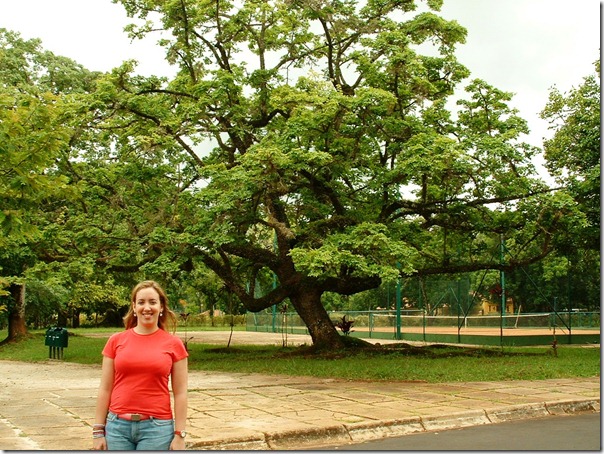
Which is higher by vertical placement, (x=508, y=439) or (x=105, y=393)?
(x=105, y=393)

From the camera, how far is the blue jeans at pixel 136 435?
14.6 feet

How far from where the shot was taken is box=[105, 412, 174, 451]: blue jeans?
4.45 m

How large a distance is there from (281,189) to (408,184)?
13.0 feet

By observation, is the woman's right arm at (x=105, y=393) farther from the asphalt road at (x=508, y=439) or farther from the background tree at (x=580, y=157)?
the background tree at (x=580, y=157)

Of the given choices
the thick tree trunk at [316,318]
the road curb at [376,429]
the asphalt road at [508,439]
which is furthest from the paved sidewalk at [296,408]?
the thick tree trunk at [316,318]

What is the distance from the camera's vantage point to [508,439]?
8.41 m

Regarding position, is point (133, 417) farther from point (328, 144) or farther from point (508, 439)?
point (328, 144)

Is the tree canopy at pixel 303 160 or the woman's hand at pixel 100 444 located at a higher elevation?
the tree canopy at pixel 303 160

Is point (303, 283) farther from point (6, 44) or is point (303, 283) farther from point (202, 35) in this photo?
point (6, 44)

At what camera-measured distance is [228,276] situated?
20.6 metres

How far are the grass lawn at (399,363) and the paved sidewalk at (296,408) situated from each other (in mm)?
920

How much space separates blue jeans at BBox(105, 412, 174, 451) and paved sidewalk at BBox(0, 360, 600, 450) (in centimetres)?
347

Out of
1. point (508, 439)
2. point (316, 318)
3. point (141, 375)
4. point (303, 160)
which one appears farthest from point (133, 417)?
point (316, 318)

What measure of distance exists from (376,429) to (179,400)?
15.8 ft
